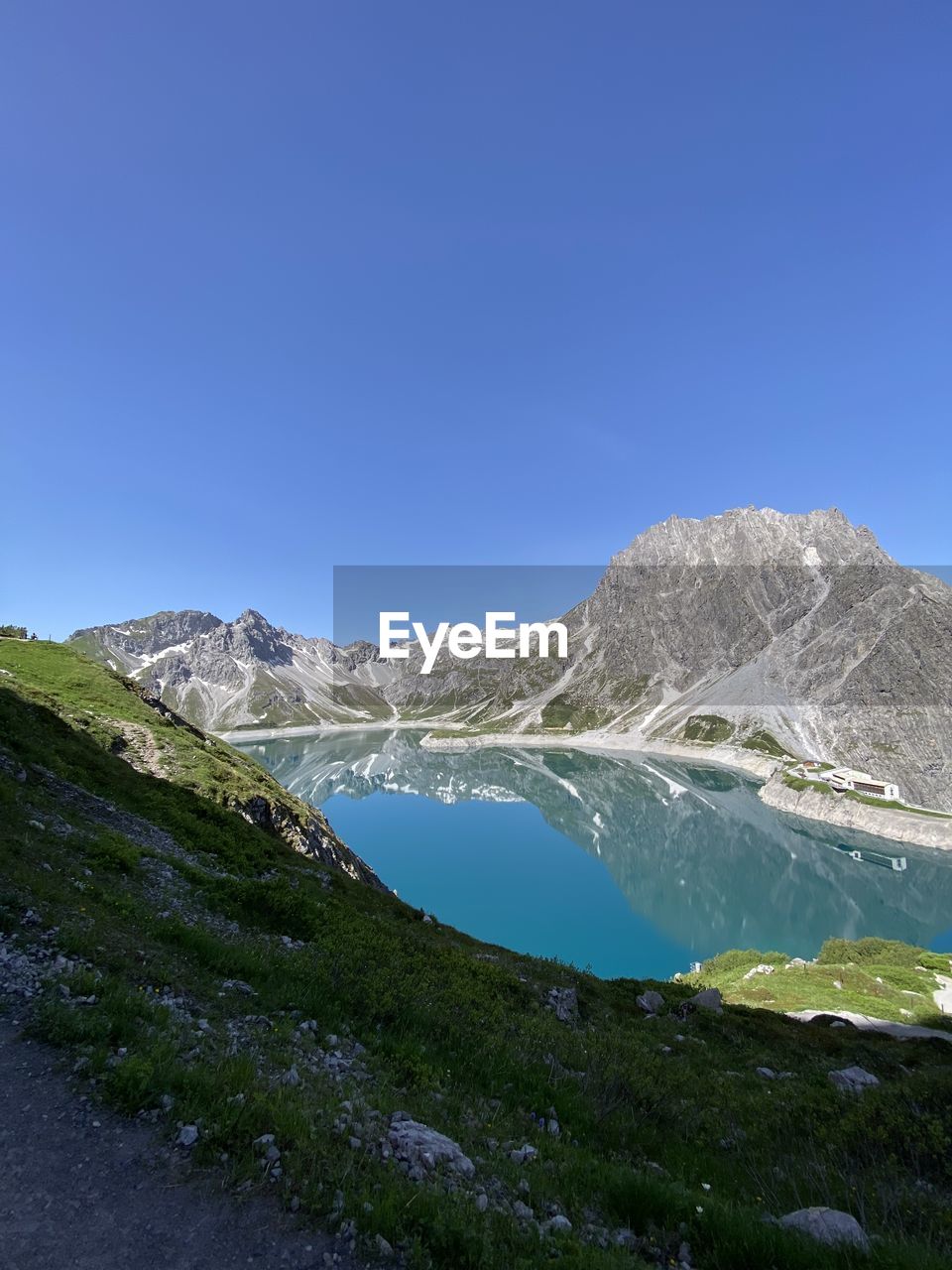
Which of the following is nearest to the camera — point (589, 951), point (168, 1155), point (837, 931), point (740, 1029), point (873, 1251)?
point (168, 1155)

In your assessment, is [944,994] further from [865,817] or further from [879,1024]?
[865,817]

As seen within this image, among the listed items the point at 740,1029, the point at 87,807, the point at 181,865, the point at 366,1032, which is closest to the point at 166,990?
the point at 366,1032

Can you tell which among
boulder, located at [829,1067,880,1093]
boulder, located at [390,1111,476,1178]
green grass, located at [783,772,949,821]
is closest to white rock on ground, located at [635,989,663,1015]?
boulder, located at [829,1067,880,1093]

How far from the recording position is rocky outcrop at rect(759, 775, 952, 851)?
119000 mm

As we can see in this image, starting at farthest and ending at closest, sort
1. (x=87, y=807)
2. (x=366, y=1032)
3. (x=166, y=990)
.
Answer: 1. (x=87, y=807)
2. (x=366, y=1032)
3. (x=166, y=990)

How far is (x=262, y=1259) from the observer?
4.96 metres

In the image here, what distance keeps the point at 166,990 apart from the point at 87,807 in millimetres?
13023

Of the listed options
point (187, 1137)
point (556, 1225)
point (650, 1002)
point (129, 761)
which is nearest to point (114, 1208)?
point (187, 1137)

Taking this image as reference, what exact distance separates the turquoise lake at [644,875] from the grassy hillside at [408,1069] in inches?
2232

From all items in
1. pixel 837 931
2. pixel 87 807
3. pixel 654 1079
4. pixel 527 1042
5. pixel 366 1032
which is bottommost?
pixel 837 931

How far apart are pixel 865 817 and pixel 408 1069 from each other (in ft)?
520

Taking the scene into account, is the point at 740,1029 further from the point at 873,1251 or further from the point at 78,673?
the point at 78,673

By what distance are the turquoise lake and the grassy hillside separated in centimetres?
5668

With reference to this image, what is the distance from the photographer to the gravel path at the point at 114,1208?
4828 mm
